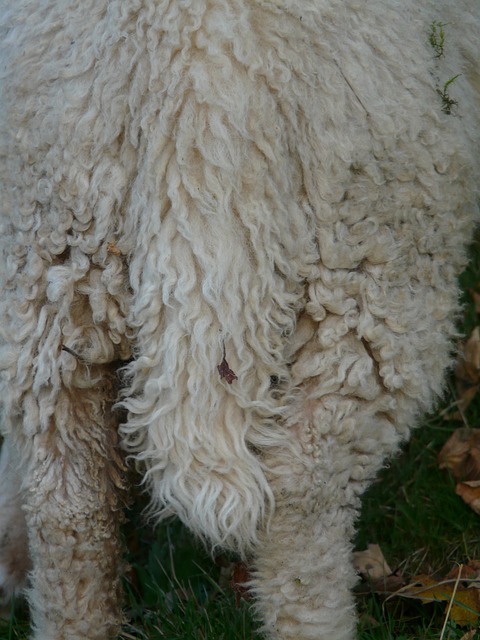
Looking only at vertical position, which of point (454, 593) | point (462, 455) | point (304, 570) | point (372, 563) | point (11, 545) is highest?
point (304, 570)

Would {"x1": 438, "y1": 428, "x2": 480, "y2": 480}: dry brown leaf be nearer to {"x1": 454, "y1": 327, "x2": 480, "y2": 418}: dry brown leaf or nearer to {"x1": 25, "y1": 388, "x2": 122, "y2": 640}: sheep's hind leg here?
{"x1": 454, "y1": 327, "x2": 480, "y2": 418}: dry brown leaf

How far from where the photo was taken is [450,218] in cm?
231

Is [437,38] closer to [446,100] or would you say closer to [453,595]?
[446,100]

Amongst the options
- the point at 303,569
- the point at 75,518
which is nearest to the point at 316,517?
the point at 303,569

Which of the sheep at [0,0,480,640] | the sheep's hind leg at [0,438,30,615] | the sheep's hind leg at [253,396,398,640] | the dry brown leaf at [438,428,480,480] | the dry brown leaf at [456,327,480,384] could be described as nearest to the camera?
the sheep at [0,0,480,640]

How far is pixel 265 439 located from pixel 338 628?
0.50 metres

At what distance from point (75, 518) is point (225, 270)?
0.69 meters

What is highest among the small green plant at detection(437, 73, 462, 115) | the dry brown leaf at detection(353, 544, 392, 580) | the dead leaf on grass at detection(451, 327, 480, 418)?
the small green plant at detection(437, 73, 462, 115)

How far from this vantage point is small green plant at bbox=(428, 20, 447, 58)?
233 centimetres

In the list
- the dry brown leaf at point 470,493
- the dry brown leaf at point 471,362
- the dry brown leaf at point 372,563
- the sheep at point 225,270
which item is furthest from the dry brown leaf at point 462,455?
the sheep at point 225,270

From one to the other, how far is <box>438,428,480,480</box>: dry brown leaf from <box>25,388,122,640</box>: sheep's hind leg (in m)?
1.39

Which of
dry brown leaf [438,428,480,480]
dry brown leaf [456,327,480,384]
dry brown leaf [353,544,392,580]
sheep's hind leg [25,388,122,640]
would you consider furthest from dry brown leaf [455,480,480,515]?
sheep's hind leg [25,388,122,640]

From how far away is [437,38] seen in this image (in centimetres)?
237

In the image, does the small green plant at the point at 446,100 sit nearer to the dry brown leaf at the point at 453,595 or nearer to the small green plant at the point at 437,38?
the small green plant at the point at 437,38
